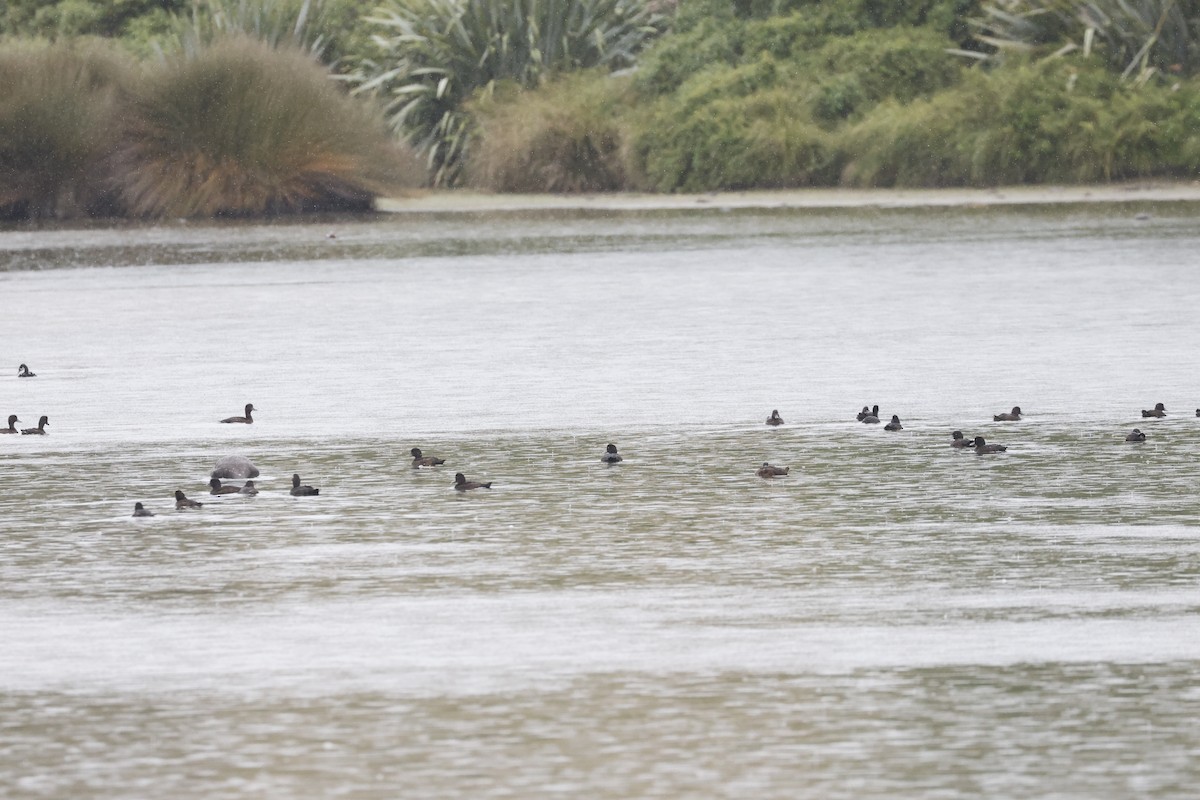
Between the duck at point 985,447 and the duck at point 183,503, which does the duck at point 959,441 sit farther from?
the duck at point 183,503

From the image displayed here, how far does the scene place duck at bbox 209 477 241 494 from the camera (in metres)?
13.3

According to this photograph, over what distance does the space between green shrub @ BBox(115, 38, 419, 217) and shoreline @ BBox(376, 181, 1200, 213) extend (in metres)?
1.86

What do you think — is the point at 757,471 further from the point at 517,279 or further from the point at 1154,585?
the point at 517,279

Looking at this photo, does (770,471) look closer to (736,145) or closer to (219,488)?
(219,488)

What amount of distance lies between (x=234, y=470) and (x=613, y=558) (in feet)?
10.2

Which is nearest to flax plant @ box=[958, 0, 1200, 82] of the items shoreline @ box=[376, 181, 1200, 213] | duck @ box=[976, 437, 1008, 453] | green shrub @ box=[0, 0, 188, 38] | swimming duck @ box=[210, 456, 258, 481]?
shoreline @ box=[376, 181, 1200, 213]

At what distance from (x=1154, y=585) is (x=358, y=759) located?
367cm

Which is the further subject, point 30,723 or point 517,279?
point 517,279

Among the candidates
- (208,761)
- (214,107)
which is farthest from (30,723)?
(214,107)

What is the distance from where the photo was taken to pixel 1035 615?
31.9ft

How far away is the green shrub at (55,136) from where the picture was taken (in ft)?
144

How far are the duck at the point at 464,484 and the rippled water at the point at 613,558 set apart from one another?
9 cm

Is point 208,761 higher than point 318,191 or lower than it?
lower

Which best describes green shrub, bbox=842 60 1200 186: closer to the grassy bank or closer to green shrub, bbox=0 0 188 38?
the grassy bank
